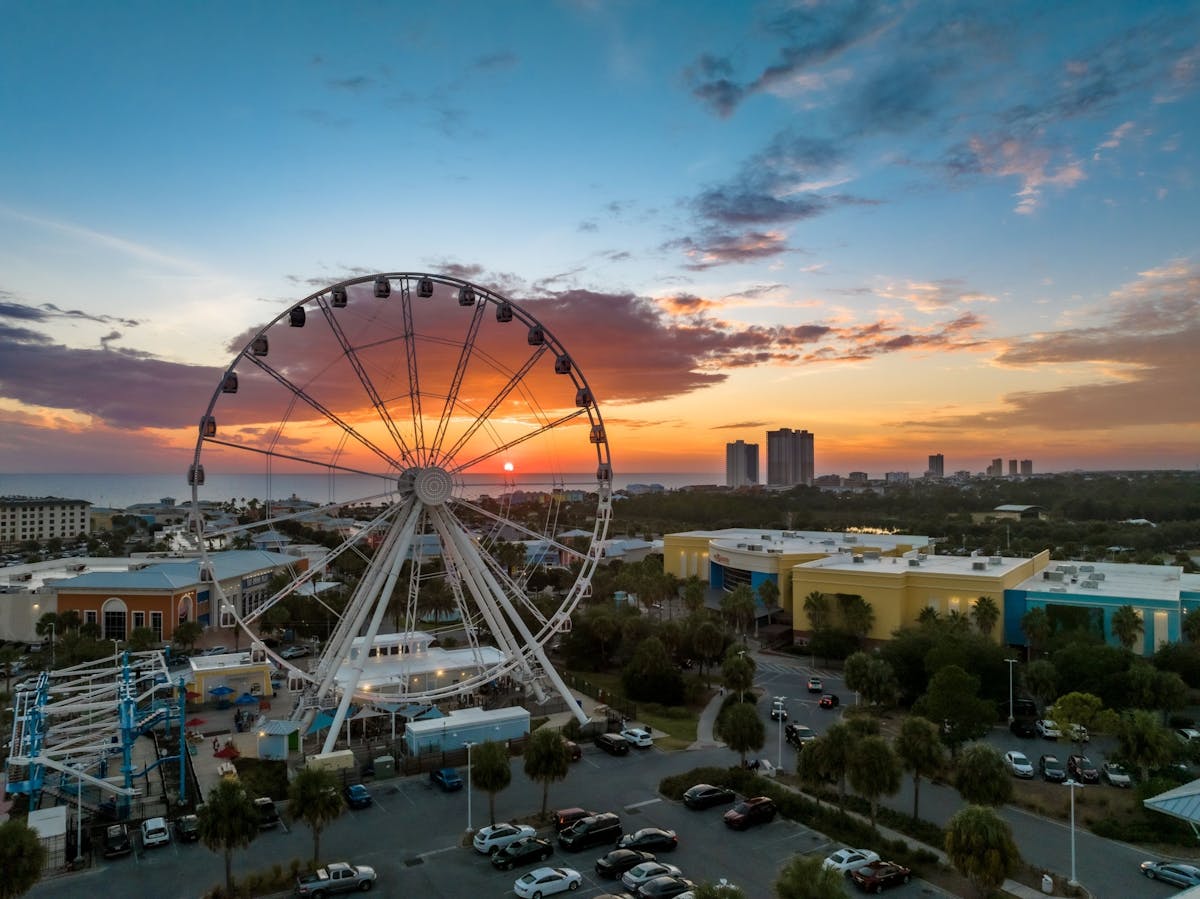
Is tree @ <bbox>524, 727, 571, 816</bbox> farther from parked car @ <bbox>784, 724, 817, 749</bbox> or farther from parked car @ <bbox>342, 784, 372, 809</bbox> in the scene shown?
parked car @ <bbox>784, 724, 817, 749</bbox>

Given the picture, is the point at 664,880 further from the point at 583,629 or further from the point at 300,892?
the point at 583,629

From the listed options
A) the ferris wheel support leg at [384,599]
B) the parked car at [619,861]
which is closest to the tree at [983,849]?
the parked car at [619,861]

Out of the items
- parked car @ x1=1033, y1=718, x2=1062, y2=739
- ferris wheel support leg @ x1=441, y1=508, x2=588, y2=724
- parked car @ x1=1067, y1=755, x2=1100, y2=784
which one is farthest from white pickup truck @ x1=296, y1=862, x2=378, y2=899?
parked car @ x1=1033, y1=718, x2=1062, y2=739

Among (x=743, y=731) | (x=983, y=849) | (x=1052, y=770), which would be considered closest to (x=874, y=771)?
(x=983, y=849)

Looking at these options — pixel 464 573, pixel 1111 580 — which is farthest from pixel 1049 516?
pixel 464 573

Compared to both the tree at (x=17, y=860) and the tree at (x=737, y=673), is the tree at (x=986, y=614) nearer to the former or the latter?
the tree at (x=737, y=673)

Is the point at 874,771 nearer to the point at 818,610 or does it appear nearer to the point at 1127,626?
the point at 818,610
